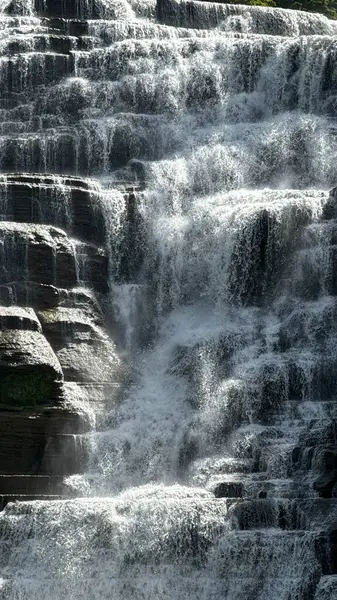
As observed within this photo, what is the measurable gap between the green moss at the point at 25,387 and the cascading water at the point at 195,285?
183cm

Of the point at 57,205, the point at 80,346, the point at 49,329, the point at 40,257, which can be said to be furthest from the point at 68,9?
the point at 80,346

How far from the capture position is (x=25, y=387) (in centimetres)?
3253

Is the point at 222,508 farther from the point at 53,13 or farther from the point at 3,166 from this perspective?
the point at 53,13

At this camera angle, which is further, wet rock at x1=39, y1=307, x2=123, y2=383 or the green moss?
wet rock at x1=39, y1=307, x2=123, y2=383

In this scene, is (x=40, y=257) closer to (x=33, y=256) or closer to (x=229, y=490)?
(x=33, y=256)

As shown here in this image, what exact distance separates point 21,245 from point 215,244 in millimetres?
6044

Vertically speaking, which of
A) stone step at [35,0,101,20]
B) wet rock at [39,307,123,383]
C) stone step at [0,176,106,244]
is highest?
stone step at [35,0,101,20]

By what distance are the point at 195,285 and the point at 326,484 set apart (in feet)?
41.6

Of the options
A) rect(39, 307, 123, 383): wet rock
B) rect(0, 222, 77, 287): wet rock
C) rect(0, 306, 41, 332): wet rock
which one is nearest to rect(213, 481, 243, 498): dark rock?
rect(39, 307, 123, 383): wet rock

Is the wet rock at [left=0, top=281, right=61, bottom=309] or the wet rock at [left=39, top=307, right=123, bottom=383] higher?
the wet rock at [left=0, top=281, right=61, bottom=309]

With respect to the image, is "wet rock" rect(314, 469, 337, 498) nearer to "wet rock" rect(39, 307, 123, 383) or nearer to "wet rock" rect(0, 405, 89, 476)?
"wet rock" rect(0, 405, 89, 476)

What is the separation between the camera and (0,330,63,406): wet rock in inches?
1280

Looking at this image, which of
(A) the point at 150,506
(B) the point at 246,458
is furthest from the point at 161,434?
(A) the point at 150,506

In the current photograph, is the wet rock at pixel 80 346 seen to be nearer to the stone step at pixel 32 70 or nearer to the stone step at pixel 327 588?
the stone step at pixel 32 70
